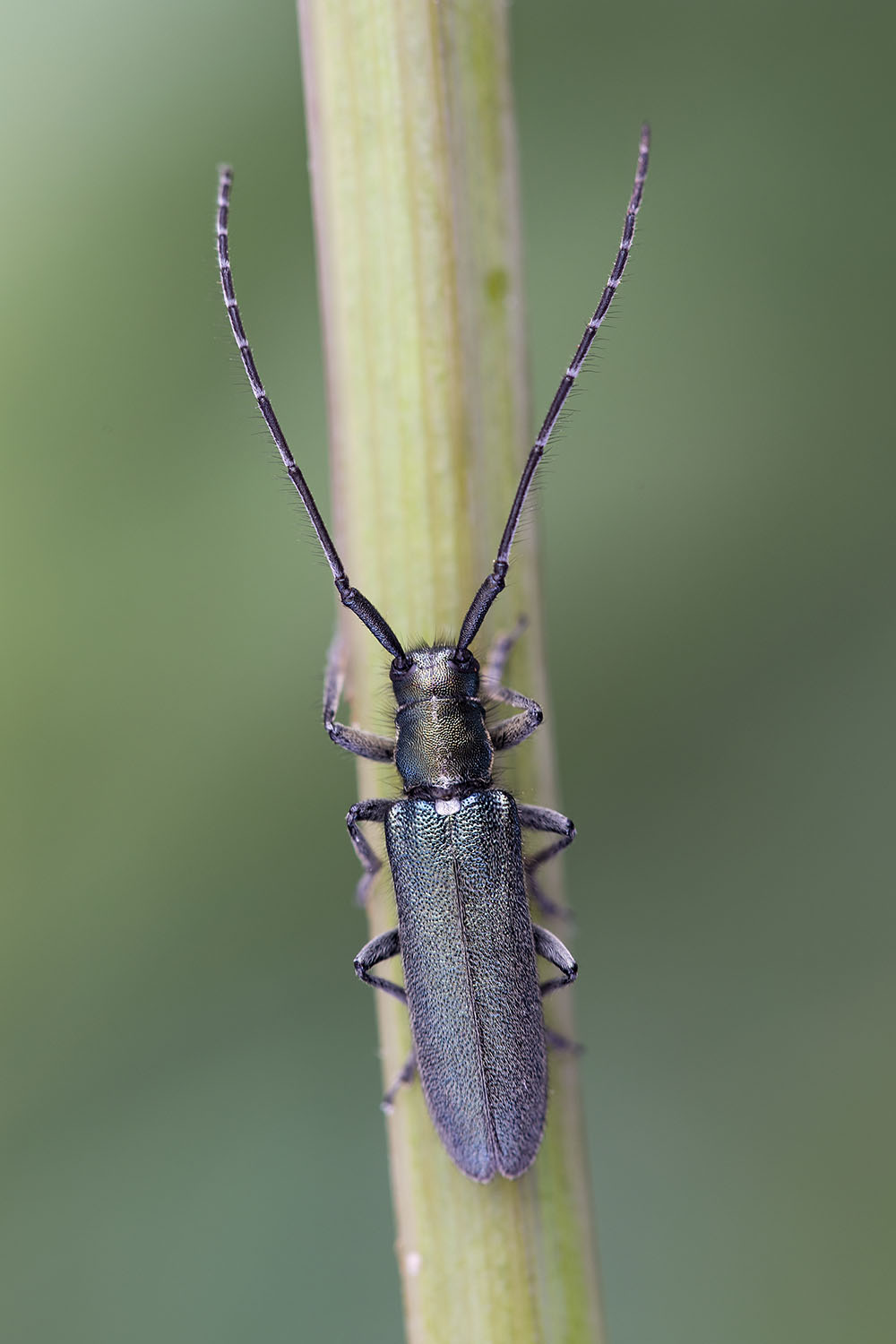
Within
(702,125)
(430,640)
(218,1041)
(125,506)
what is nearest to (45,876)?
(218,1041)

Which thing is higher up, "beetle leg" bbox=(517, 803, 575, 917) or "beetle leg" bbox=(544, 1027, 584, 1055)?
"beetle leg" bbox=(517, 803, 575, 917)

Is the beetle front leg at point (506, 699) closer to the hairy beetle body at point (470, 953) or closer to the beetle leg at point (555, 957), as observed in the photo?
the hairy beetle body at point (470, 953)

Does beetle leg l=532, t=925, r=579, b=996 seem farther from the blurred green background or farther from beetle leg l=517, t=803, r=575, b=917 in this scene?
the blurred green background

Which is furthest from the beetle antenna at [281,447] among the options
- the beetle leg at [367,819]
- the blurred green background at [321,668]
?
the blurred green background at [321,668]

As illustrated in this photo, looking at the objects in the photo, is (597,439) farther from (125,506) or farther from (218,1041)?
(218,1041)

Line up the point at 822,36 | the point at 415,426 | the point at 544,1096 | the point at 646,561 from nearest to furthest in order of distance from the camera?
1. the point at 415,426
2. the point at 544,1096
3. the point at 822,36
4. the point at 646,561

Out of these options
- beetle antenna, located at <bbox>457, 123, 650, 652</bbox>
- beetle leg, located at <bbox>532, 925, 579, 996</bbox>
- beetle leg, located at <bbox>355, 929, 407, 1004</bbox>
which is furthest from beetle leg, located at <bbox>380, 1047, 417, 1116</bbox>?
beetle antenna, located at <bbox>457, 123, 650, 652</bbox>

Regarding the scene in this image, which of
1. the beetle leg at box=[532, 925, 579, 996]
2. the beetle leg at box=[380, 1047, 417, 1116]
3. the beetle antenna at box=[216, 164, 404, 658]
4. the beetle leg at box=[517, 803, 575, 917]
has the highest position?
the beetle antenna at box=[216, 164, 404, 658]
